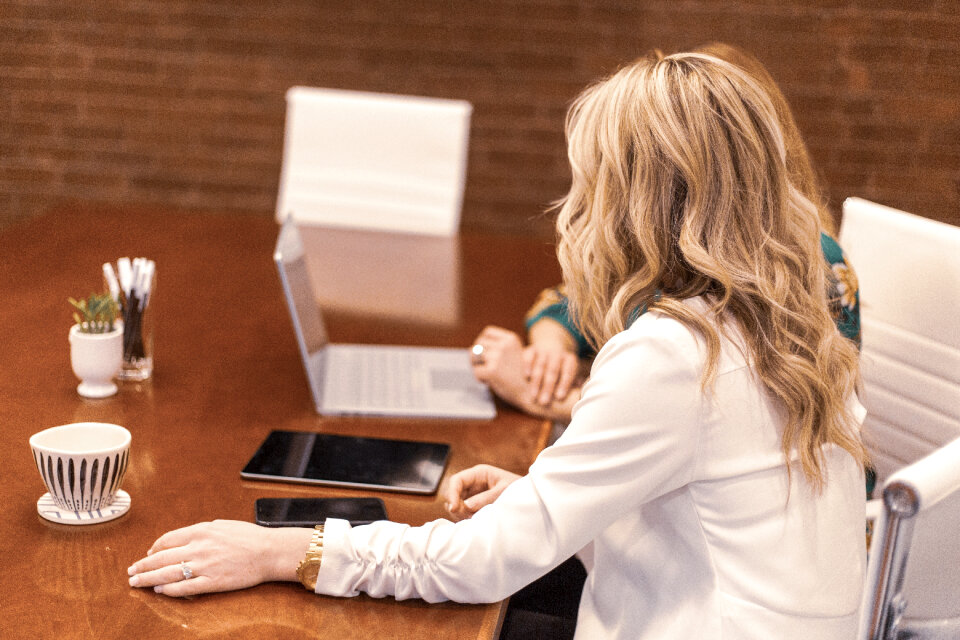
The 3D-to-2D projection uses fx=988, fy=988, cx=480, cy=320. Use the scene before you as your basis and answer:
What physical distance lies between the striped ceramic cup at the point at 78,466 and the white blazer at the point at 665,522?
260mm

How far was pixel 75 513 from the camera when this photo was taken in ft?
3.69

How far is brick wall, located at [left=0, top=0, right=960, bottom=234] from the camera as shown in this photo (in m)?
3.79

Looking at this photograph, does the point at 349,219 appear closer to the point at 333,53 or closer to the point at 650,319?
the point at 333,53

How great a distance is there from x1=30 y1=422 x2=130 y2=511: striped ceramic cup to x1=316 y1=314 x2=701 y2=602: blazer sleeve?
273 millimetres

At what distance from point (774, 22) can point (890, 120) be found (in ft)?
1.97

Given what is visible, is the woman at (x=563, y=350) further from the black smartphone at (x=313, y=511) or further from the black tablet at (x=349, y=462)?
the black smartphone at (x=313, y=511)

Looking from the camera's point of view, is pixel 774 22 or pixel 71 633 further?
pixel 774 22

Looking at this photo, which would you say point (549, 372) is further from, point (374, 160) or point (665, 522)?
point (374, 160)

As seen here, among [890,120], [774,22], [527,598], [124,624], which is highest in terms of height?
[774,22]

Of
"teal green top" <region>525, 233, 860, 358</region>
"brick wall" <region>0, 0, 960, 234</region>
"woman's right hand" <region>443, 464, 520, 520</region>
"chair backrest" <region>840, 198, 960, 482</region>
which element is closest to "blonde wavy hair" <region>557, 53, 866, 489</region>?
"woman's right hand" <region>443, 464, 520, 520</region>

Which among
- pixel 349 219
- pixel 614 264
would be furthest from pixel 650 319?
pixel 349 219

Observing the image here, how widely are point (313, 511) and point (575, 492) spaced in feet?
1.12

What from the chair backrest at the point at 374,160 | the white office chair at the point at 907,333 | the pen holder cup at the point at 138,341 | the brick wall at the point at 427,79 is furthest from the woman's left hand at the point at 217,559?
the brick wall at the point at 427,79

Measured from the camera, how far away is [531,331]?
1789 mm
